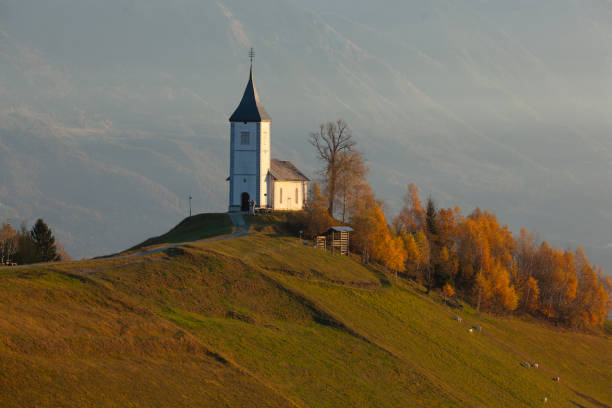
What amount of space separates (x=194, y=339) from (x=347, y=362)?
440 inches

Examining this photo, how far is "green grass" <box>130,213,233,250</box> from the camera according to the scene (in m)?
80.2

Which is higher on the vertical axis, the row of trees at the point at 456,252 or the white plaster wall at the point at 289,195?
the white plaster wall at the point at 289,195

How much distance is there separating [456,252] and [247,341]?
5900 centimetres

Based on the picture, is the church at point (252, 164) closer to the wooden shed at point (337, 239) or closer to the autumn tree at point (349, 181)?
the autumn tree at point (349, 181)

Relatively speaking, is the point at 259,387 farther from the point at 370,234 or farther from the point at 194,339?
the point at 370,234

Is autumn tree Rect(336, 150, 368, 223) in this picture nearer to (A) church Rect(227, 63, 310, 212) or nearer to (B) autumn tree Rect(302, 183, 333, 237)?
(B) autumn tree Rect(302, 183, 333, 237)

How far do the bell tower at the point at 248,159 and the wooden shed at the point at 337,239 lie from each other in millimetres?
14380

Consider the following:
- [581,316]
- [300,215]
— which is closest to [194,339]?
[300,215]

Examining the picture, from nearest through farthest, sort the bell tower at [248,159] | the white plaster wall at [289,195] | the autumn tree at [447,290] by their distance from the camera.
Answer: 1. the autumn tree at [447,290]
2. the bell tower at [248,159]
3. the white plaster wall at [289,195]

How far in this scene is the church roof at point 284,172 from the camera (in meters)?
97.8

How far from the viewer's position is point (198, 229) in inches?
3401

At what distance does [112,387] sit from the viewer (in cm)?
3519

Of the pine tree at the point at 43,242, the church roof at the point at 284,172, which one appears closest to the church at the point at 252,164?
the church roof at the point at 284,172

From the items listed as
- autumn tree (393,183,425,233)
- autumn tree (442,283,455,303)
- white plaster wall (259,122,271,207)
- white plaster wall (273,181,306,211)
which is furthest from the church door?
autumn tree (442,283,455,303)
